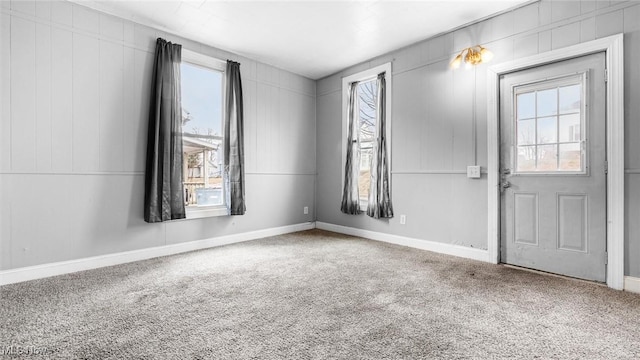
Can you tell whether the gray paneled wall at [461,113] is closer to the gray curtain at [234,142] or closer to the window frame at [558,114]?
the window frame at [558,114]

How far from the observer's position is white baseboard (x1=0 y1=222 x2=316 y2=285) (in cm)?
268

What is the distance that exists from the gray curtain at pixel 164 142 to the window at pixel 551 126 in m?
3.79

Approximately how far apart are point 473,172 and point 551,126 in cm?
83

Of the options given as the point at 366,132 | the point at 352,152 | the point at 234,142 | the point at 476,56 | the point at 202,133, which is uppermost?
the point at 476,56

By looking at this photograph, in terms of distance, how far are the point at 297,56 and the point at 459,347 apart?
13.1 ft

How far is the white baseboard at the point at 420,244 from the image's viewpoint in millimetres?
3389

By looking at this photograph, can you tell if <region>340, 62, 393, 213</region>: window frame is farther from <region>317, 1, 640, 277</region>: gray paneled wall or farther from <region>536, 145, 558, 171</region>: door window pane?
<region>536, 145, 558, 171</region>: door window pane

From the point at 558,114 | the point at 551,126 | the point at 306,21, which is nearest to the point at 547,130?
the point at 551,126

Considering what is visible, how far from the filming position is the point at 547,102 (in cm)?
294

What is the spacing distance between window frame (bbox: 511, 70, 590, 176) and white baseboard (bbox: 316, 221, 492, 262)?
98 cm

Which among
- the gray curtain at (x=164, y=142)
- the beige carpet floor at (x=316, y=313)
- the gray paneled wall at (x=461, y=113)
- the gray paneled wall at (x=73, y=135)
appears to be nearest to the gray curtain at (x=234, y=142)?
the gray paneled wall at (x=73, y=135)

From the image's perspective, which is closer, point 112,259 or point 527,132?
point 527,132

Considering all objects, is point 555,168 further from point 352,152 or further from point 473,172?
point 352,152

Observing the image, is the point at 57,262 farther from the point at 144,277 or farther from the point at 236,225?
the point at 236,225
